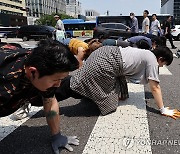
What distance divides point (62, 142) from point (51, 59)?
108cm

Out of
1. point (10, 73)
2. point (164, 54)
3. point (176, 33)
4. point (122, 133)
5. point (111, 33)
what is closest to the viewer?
point (10, 73)

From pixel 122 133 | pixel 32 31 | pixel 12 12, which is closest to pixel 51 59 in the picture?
pixel 122 133

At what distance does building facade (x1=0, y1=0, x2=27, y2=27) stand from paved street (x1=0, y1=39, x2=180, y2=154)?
5958 centimetres

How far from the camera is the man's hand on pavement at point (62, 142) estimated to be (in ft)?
7.91

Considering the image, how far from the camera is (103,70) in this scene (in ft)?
10.5

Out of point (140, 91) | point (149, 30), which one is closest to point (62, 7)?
point (149, 30)

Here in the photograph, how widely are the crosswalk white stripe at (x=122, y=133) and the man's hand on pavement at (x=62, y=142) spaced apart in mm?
138

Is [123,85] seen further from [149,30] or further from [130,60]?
[149,30]

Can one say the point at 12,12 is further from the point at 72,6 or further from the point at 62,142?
the point at 62,142

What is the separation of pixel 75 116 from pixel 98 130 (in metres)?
0.52

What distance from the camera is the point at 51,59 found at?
166cm

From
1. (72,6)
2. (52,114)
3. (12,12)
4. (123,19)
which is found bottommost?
(52,114)

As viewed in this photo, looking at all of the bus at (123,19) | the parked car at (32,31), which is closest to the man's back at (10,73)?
the parked car at (32,31)

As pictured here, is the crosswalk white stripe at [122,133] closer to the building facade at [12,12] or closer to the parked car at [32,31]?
the parked car at [32,31]
